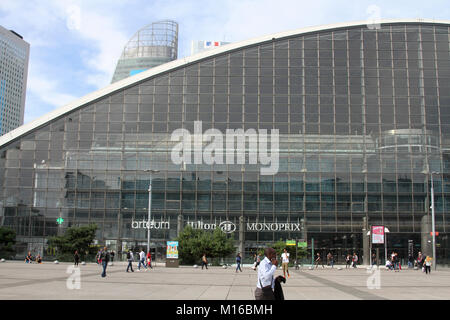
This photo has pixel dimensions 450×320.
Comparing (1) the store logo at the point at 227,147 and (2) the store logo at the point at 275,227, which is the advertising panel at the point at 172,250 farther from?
(1) the store logo at the point at 227,147

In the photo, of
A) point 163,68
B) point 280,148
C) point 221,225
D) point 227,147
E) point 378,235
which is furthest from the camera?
point 163,68

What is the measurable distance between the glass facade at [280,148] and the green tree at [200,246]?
10.6 m

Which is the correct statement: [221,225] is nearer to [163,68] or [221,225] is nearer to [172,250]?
[172,250]

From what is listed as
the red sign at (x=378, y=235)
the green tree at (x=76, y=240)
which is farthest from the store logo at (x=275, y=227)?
the green tree at (x=76, y=240)

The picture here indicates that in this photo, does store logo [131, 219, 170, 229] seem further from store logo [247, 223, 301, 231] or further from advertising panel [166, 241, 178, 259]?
advertising panel [166, 241, 178, 259]

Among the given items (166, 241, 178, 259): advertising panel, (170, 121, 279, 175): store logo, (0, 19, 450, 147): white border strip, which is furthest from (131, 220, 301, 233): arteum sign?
(0, 19, 450, 147): white border strip

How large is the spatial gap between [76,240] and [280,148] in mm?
27480

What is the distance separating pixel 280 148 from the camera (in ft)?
223

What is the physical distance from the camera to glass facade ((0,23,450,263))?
66.9 m

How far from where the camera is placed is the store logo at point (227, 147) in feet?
222

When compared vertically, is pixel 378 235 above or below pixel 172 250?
above

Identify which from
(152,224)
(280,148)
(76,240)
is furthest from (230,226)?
(76,240)
